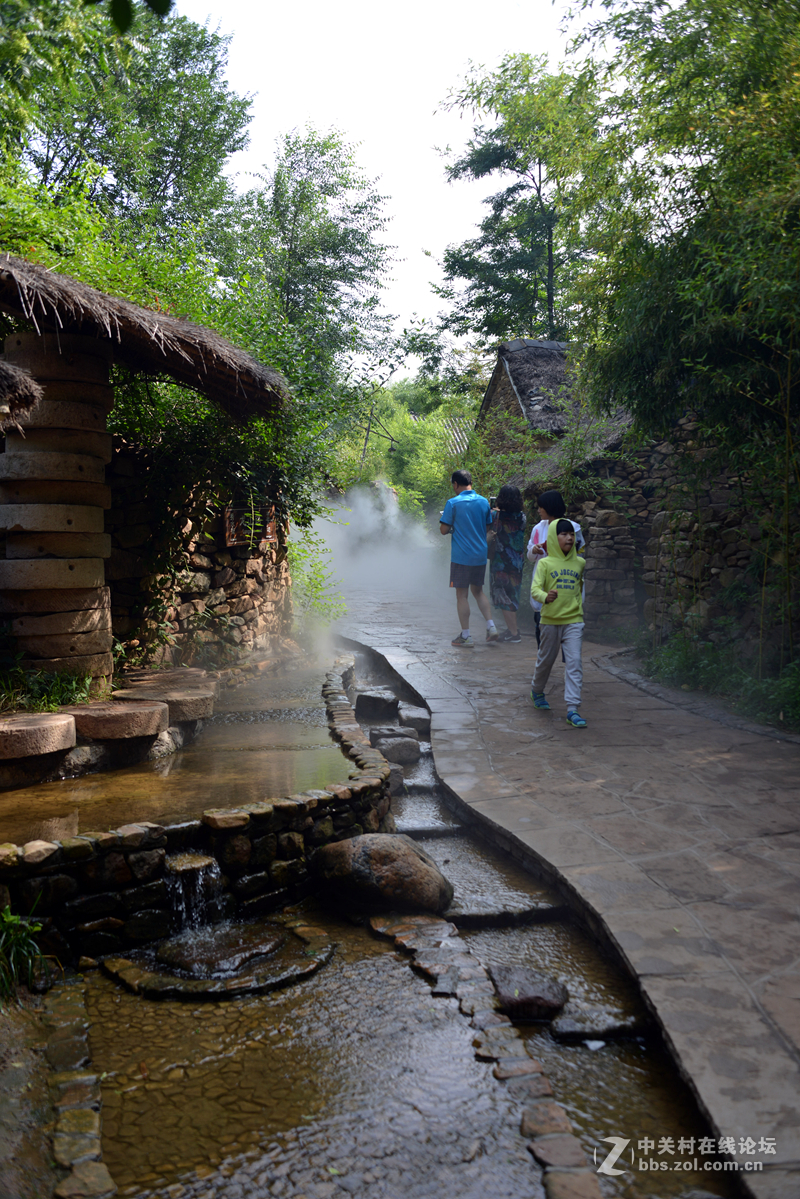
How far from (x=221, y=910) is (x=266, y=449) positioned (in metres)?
4.59

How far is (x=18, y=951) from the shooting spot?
10.00ft

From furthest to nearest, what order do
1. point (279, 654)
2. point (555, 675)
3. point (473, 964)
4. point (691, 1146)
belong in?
point (279, 654) < point (555, 675) < point (473, 964) < point (691, 1146)

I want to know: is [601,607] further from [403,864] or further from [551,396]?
[403,864]

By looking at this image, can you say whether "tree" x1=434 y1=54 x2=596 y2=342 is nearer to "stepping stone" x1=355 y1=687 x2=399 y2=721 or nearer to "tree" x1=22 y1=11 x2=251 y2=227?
"tree" x1=22 y1=11 x2=251 y2=227

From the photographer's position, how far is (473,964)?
3221 millimetres

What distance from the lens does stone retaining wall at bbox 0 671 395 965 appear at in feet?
10.6

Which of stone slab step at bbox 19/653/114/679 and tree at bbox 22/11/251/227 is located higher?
tree at bbox 22/11/251/227

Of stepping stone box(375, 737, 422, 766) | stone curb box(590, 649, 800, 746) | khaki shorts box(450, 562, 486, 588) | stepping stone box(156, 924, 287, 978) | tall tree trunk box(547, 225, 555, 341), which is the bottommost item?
stepping stone box(156, 924, 287, 978)

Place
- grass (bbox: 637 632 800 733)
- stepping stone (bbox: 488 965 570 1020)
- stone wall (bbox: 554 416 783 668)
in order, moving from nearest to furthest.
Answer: stepping stone (bbox: 488 965 570 1020), grass (bbox: 637 632 800 733), stone wall (bbox: 554 416 783 668)

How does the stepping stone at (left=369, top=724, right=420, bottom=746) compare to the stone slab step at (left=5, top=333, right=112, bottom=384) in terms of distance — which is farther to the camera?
the stepping stone at (left=369, top=724, right=420, bottom=746)

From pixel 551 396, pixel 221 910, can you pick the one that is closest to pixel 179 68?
pixel 551 396

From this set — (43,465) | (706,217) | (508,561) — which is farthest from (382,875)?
(508,561)

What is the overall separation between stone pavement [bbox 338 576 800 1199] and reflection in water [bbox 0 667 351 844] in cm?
97

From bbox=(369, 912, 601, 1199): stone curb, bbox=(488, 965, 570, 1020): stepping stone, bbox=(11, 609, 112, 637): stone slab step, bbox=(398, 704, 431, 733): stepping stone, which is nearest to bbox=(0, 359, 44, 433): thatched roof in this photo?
bbox=(11, 609, 112, 637): stone slab step
